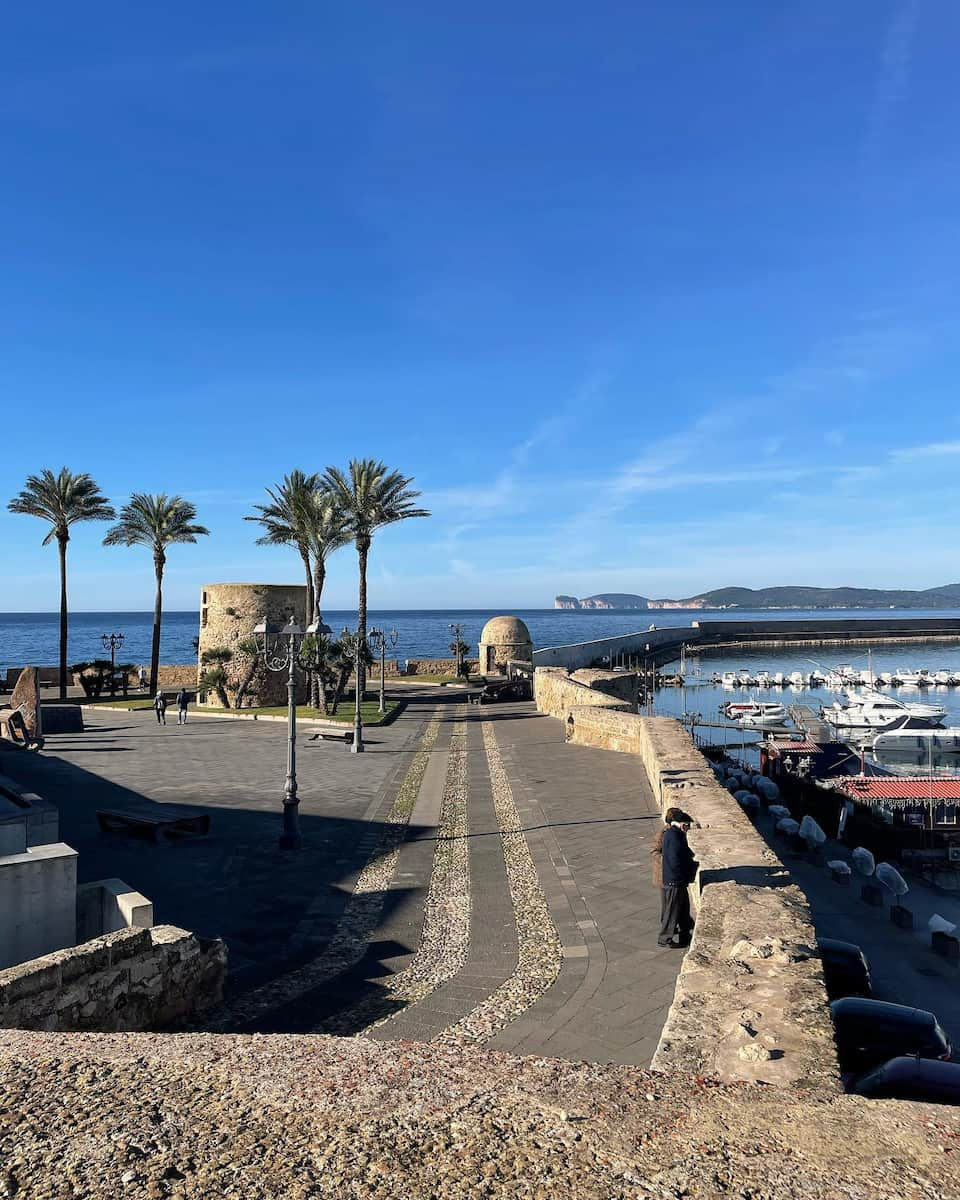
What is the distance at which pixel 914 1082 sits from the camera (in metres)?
6.06

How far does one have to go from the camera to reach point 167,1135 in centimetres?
351

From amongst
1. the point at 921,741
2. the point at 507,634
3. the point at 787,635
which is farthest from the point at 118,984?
the point at 787,635

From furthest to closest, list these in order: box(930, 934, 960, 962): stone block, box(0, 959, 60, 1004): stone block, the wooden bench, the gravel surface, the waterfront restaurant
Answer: the waterfront restaurant → the wooden bench → box(930, 934, 960, 962): stone block → box(0, 959, 60, 1004): stone block → the gravel surface

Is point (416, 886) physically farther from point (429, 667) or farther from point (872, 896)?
point (429, 667)

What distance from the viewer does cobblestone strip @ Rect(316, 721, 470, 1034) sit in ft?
23.3

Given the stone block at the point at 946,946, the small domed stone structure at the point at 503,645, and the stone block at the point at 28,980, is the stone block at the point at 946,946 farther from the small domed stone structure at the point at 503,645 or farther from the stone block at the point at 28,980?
the small domed stone structure at the point at 503,645

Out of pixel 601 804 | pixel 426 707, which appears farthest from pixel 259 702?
pixel 601 804

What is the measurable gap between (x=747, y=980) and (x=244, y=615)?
110ft

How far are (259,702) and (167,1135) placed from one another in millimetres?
34636

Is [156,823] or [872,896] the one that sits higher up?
[156,823]

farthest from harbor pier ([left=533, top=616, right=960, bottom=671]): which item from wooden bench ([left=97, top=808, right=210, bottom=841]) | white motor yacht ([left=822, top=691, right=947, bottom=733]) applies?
wooden bench ([left=97, top=808, right=210, bottom=841])

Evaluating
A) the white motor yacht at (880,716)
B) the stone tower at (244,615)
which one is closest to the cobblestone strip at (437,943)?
the stone tower at (244,615)

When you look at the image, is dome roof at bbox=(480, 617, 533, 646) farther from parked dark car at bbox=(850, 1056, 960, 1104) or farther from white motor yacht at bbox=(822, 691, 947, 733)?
parked dark car at bbox=(850, 1056, 960, 1104)

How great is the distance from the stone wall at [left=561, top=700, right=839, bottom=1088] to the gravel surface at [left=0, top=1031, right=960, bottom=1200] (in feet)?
1.64
